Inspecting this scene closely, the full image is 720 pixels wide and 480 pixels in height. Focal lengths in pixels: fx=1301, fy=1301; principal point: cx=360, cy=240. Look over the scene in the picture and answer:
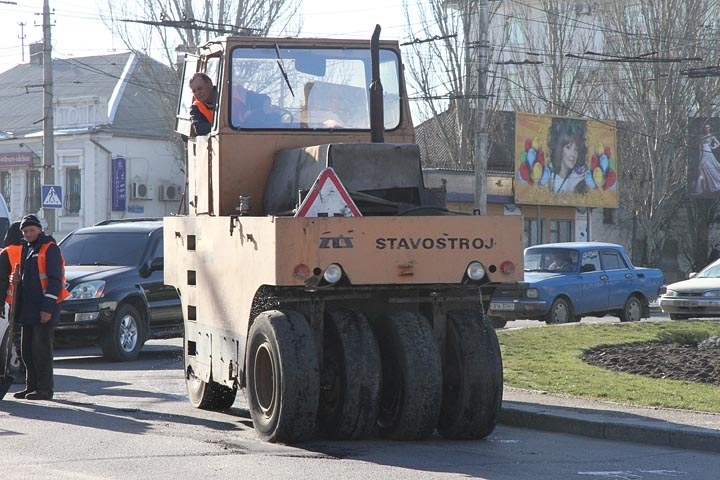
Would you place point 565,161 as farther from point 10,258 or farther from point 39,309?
point 39,309

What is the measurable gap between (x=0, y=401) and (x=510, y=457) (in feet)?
18.1

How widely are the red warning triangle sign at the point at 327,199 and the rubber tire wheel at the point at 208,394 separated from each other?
2.80 meters

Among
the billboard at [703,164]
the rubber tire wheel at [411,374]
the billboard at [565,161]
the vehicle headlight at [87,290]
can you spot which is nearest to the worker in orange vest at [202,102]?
the rubber tire wheel at [411,374]

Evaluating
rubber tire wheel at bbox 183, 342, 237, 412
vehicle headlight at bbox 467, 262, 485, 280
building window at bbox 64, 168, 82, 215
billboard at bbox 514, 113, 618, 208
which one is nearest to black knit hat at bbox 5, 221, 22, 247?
rubber tire wheel at bbox 183, 342, 237, 412

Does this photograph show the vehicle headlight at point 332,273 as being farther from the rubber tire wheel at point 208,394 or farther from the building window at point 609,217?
the building window at point 609,217

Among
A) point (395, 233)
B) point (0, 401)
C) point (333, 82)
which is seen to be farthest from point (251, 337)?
point (0, 401)

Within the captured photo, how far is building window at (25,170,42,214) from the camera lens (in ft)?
182

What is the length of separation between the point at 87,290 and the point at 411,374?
343 inches

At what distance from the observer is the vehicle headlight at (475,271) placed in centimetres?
934

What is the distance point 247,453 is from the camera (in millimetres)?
8914

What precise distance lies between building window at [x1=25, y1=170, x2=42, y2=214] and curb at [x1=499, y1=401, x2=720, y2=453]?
154 feet

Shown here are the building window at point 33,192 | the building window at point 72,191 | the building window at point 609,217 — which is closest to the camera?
the building window at point 72,191

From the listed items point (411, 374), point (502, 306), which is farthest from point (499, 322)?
point (411, 374)

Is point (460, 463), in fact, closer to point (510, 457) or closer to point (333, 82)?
point (510, 457)
